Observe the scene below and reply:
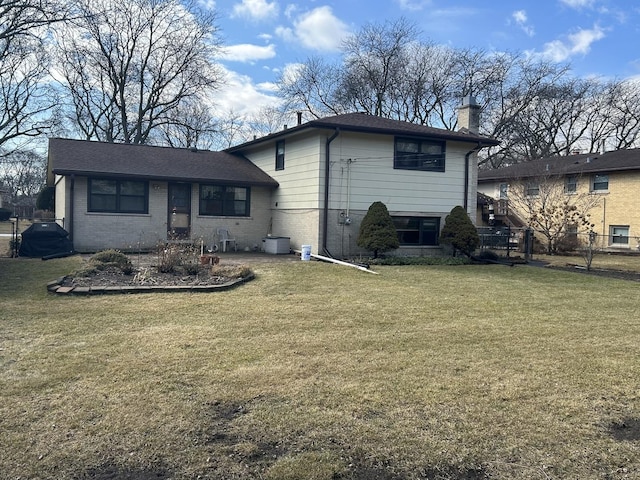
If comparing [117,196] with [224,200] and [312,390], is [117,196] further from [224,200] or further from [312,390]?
[312,390]

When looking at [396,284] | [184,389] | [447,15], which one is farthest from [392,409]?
[447,15]

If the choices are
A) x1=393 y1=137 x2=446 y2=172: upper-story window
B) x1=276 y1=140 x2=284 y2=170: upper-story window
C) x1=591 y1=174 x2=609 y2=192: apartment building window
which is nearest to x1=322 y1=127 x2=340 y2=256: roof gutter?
x1=393 y1=137 x2=446 y2=172: upper-story window

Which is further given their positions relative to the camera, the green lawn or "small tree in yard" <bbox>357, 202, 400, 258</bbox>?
"small tree in yard" <bbox>357, 202, 400, 258</bbox>

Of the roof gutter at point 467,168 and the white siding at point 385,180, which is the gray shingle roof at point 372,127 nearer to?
the roof gutter at point 467,168

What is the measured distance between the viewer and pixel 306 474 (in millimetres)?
2930

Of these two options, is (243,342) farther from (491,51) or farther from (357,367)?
(491,51)

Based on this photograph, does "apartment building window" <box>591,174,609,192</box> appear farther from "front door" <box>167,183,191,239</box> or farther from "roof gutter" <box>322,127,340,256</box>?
"front door" <box>167,183,191,239</box>

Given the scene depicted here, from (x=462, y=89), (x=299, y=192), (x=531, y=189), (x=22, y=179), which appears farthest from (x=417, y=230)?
(x=22, y=179)

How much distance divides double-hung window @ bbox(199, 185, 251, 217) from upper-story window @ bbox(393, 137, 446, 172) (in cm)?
568

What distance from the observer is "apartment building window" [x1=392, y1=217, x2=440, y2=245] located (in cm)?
1669

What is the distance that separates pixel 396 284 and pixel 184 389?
22.3 feet

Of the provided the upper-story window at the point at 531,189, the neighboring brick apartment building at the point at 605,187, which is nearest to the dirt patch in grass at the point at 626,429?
the neighboring brick apartment building at the point at 605,187

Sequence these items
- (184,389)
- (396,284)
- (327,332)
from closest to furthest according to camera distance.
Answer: (184,389)
(327,332)
(396,284)

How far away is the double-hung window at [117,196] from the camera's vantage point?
53.3ft
